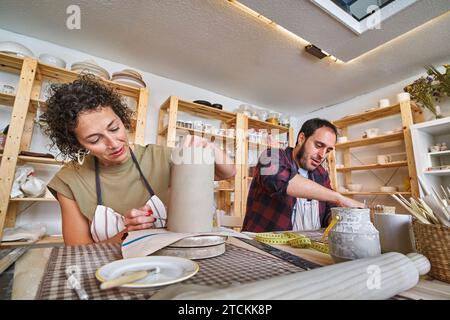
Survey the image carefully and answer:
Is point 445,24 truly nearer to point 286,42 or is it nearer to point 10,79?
point 286,42

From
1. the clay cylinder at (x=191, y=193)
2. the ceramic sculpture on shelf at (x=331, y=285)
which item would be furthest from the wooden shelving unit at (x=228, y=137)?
the ceramic sculpture on shelf at (x=331, y=285)

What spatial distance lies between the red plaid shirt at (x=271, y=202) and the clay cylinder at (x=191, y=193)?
621 mm

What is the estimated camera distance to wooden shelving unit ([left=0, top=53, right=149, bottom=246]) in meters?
1.60

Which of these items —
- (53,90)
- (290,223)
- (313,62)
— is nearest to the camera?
(53,90)

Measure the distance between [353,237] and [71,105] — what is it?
1.12 meters

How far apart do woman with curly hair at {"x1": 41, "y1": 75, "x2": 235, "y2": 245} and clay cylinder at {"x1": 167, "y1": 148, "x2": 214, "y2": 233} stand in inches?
8.2

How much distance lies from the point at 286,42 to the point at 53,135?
1.91 m

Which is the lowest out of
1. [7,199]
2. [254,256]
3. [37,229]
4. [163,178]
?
[37,229]

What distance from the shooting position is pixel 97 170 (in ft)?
3.41

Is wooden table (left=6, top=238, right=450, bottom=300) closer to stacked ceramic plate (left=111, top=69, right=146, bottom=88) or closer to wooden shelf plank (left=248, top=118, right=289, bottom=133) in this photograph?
stacked ceramic plate (left=111, top=69, right=146, bottom=88)

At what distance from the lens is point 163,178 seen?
3.77 feet

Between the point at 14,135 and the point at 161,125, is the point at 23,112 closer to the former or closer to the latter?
the point at 14,135

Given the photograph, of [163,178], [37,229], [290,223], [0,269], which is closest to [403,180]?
[290,223]

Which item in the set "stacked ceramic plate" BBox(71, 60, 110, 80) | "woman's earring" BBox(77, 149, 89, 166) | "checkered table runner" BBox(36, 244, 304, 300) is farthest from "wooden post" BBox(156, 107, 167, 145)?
"checkered table runner" BBox(36, 244, 304, 300)
